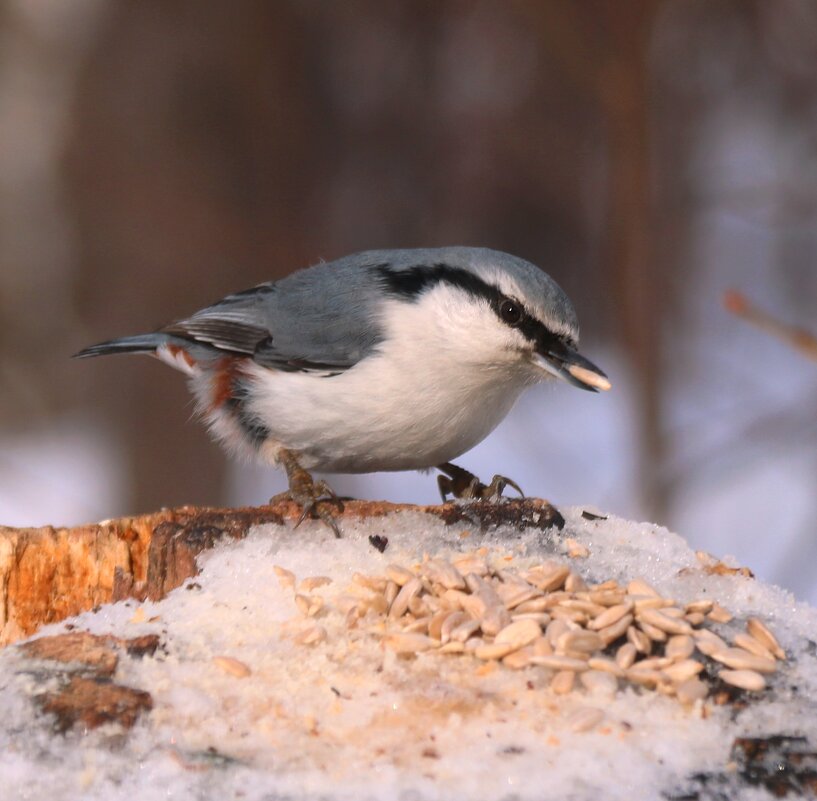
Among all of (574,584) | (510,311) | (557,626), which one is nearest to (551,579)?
(574,584)

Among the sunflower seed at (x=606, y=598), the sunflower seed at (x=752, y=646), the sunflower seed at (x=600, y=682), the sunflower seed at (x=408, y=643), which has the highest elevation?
the sunflower seed at (x=606, y=598)

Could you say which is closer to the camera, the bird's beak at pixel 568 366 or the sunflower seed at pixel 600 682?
the sunflower seed at pixel 600 682

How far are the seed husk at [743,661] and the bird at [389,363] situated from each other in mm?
772

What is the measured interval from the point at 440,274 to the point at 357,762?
1385 mm

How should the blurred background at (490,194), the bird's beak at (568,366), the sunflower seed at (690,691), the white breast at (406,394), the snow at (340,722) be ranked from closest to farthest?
the snow at (340,722) < the sunflower seed at (690,691) < the bird's beak at (568,366) < the white breast at (406,394) < the blurred background at (490,194)

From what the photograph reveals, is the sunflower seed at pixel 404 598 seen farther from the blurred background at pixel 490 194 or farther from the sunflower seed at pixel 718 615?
the blurred background at pixel 490 194

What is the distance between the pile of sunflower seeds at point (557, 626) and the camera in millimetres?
1659

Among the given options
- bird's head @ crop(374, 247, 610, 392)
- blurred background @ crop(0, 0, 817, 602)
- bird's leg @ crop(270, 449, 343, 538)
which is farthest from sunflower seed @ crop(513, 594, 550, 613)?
blurred background @ crop(0, 0, 817, 602)

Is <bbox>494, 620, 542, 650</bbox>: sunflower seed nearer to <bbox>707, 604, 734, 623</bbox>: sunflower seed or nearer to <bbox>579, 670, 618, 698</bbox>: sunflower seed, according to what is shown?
<bbox>579, 670, 618, 698</bbox>: sunflower seed

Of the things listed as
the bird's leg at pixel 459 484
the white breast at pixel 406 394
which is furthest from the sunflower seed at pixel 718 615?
the bird's leg at pixel 459 484

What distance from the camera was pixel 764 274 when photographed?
4.63 meters

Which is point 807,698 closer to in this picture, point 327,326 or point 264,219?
point 327,326

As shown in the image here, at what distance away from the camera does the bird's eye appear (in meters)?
2.47

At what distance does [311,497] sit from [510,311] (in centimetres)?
60
